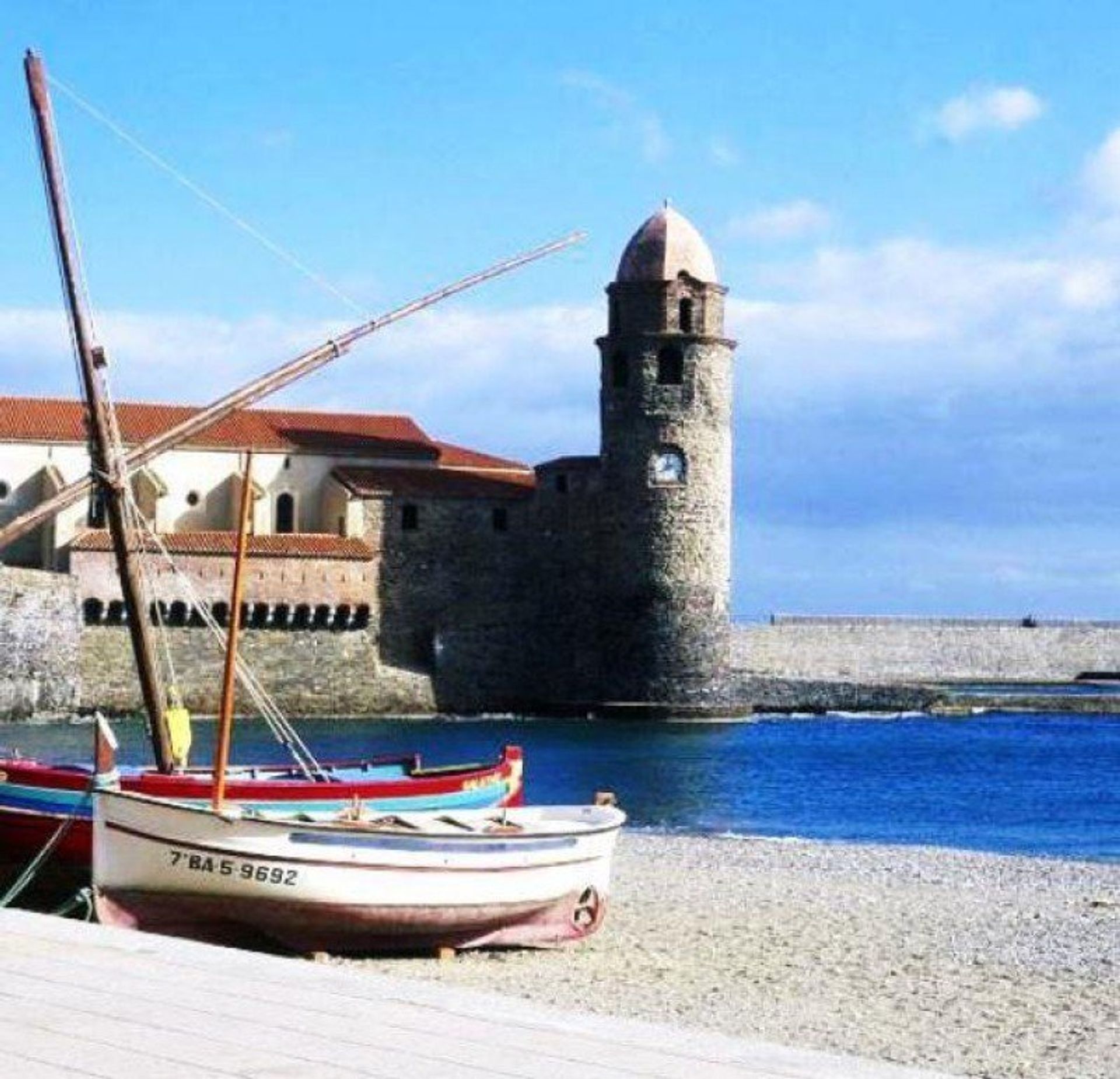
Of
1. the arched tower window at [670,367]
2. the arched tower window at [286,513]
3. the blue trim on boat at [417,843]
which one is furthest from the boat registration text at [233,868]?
the arched tower window at [286,513]

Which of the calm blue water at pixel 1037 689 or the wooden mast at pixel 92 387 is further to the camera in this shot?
the calm blue water at pixel 1037 689

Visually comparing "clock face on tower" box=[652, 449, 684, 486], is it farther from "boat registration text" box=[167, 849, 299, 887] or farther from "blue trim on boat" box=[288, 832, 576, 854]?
"boat registration text" box=[167, 849, 299, 887]

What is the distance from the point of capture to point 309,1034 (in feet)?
18.7

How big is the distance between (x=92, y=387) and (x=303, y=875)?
8.62 metres

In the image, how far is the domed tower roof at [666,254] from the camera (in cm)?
5256

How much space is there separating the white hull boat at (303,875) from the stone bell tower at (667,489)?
38.7 meters

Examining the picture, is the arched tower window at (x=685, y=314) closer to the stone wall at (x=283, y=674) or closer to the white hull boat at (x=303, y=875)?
the stone wall at (x=283, y=674)

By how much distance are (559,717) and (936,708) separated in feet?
36.0

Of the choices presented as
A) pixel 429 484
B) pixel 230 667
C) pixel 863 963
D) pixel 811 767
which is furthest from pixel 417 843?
pixel 429 484

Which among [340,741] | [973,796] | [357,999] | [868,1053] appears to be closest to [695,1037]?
[357,999]

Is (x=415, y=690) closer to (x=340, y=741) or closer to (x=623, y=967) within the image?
(x=340, y=741)

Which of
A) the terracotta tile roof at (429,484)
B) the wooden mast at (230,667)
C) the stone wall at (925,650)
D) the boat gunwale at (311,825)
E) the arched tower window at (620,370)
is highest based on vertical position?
the arched tower window at (620,370)

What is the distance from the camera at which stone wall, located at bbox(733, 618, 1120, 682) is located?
214ft

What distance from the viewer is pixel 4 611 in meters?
46.4
